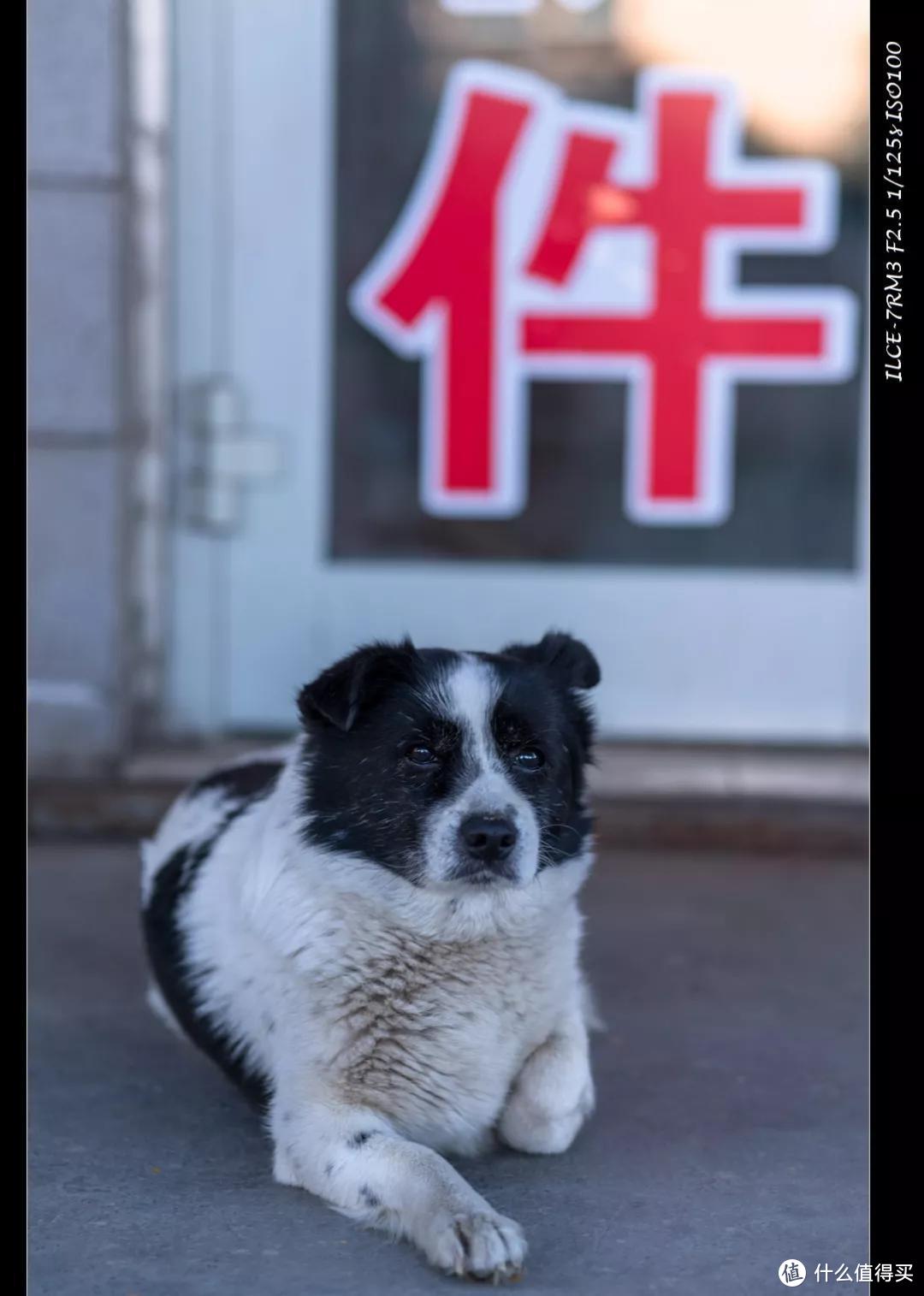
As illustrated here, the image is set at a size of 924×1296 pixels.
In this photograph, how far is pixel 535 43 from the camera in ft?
16.1

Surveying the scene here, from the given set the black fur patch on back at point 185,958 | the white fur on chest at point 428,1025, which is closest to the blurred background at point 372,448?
the black fur patch on back at point 185,958

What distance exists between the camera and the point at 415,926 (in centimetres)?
271

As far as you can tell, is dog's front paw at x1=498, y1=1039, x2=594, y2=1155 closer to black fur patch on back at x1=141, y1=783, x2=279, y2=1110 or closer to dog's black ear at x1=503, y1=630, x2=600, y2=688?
black fur patch on back at x1=141, y1=783, x2=279, y2=1110

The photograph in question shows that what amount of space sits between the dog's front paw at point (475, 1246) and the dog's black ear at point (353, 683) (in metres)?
0.81

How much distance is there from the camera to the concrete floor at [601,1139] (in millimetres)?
2422

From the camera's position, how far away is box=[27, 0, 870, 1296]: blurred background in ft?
15.2

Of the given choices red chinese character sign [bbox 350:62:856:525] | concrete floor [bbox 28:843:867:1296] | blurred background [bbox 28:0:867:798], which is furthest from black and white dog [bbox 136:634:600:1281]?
red chinese character sign [bbox 350:62:856:525]

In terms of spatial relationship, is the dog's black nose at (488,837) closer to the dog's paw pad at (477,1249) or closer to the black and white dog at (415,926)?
the black and white dog at (415,926)

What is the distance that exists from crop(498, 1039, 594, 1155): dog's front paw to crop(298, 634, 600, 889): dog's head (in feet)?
1.08

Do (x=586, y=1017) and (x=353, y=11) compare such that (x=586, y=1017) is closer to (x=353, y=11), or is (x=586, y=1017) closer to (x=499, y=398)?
(x=499, y=398)

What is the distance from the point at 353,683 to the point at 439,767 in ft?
0.65

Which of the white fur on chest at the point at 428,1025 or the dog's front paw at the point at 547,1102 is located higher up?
the white fur on chest at the point at 428,1025

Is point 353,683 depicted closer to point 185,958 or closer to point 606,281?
point 185,958
